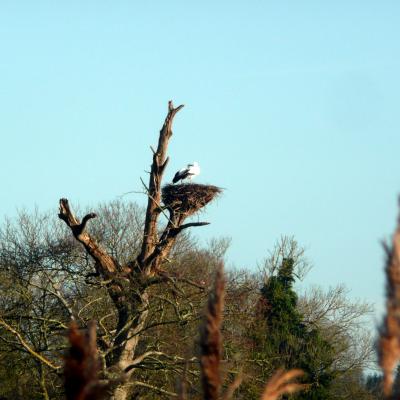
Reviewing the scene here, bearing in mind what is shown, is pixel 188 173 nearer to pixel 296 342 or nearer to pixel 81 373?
pixel 296 342

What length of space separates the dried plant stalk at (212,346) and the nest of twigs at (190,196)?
2289cm

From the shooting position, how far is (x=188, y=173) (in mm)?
29359

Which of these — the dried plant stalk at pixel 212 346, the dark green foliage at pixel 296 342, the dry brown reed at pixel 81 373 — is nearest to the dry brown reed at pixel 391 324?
the dried plant stalk at pixel 212 346

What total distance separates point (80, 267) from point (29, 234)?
377 cm

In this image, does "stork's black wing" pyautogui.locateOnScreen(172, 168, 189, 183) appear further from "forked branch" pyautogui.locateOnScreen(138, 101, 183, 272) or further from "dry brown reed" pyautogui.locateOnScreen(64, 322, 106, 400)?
"dry brown reed" pyautogui.locateOnScreen(64, 322, 106, 400)

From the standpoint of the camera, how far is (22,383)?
2752 cm

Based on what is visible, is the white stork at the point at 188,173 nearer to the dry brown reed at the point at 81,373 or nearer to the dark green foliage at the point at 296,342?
the dark green foliage at the point at 296,342

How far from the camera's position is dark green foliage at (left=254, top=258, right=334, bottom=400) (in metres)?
37.2

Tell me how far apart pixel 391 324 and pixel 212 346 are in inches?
25.8

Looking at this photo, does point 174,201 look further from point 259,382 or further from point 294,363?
point 294,363

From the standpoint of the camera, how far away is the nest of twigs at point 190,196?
1043 inches

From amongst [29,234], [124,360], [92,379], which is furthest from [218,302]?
[29,234]

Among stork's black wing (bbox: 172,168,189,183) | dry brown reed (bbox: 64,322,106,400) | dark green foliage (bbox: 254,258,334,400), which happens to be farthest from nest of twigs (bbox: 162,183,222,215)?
dry brown reed (bbox: 64,322,106,400)

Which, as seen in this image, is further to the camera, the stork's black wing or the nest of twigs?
the stork's black wing
